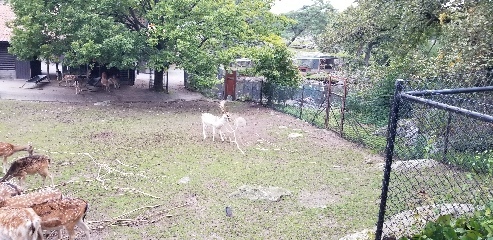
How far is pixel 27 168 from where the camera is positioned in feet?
25.4

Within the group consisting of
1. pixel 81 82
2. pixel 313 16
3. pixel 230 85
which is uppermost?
pixel 313 16

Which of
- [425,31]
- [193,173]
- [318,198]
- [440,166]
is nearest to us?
[318,198]

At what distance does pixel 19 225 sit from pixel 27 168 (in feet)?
10.5

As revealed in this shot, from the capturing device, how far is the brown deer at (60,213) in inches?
212

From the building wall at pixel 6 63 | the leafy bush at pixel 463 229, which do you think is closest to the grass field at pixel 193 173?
the leafy bush at pixel 463 229

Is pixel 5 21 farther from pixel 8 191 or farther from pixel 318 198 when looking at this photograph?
pixel 318 198

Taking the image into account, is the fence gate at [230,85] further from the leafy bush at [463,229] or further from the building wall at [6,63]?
the leafy bush at [463,229]

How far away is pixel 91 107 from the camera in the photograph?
1625cm

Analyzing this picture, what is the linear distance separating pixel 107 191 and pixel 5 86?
47.2ft

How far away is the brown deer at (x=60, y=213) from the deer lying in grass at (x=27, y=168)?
2466mm

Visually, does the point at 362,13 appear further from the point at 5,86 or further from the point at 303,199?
the point at 5,86

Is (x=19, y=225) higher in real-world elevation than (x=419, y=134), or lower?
lower

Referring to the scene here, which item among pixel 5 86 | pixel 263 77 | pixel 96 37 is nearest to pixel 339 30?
pixel 263 77

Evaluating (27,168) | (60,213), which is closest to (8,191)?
(60,213)
